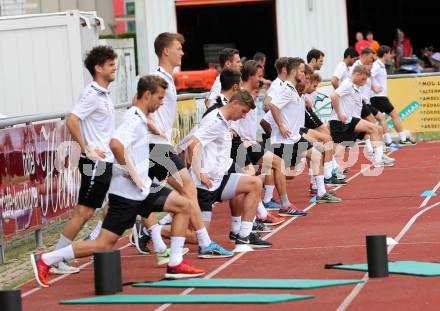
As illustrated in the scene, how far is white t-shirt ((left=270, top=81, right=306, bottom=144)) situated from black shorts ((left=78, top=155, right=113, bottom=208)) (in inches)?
198

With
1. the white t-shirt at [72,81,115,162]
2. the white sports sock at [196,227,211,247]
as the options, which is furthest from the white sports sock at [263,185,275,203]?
the white t-shirt at [72,81,115,162]

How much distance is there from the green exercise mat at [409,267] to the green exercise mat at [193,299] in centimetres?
130

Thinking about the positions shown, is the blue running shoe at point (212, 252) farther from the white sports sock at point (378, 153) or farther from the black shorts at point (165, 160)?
the white sports sock at point (378, 153)

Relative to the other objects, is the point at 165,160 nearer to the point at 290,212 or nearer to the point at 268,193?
the point at 290,212

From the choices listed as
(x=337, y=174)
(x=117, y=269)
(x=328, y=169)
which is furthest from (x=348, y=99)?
(x=117, y=269)

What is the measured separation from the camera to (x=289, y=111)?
55.6ft

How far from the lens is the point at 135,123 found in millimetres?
11227

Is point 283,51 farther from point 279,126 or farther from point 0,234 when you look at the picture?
point 0,234

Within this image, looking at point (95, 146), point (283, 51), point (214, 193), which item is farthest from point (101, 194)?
point (283, 51)

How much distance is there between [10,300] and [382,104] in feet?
58.6

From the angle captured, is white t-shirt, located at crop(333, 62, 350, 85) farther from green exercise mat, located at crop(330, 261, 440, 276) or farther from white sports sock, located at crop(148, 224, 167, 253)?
green exercise mat, located at crop(330, 261, 440, 276)

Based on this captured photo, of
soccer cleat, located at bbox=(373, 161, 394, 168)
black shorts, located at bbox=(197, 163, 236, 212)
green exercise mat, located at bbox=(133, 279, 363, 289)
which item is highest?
black shorts, located at bbox=(197, 163, 236, 212)

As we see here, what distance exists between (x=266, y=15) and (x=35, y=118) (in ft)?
111

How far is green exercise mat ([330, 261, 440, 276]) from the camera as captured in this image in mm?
10852
